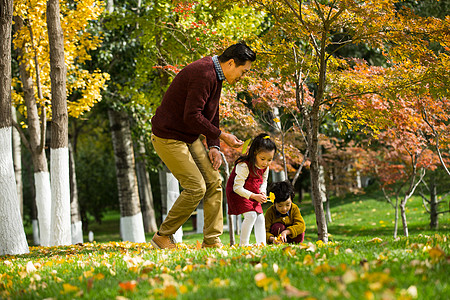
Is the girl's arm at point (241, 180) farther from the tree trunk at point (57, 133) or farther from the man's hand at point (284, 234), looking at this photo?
the tree trunk at point (57, 133)

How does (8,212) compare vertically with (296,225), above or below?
above

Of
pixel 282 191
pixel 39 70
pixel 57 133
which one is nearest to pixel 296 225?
pixel 282 191

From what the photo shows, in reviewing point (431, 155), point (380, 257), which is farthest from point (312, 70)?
point (431, 155)

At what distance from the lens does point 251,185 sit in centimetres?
537

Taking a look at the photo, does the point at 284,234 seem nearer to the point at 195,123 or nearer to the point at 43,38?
the point at 195,123

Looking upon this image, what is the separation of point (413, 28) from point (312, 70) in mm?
1420

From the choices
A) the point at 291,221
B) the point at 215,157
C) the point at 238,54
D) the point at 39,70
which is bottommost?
the point at 291,221

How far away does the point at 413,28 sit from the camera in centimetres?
571

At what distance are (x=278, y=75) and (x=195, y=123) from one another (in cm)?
318

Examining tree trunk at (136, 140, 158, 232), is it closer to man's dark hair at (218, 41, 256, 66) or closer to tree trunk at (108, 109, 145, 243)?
tree trunk at (108, 109, 145, 243)

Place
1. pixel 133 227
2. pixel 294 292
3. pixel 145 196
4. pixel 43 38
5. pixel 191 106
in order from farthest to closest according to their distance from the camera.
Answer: pixel 145 196
pixel 133 227
pixel 43 38
pixel 191 106
pixel 294 292

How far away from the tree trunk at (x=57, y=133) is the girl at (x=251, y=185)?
4.46 m

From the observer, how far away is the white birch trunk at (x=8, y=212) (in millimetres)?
6805

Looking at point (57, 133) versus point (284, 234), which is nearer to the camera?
point (284, 234)
